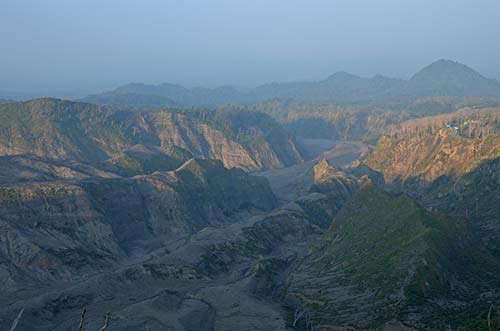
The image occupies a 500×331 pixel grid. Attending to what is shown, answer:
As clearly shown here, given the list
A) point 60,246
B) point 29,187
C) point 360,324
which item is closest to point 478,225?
point 360,324

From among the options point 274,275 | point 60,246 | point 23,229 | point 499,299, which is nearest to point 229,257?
point 274,275

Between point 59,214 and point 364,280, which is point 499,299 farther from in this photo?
point 59,214

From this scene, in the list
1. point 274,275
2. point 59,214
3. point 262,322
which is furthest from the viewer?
point 59,214

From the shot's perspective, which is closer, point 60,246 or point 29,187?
point 60,246

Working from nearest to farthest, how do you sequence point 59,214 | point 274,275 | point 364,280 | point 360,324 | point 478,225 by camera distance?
point 360,324 → point 364,280 → point 274,275 → point 478,225 → point 59,214

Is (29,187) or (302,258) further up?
(29,187)

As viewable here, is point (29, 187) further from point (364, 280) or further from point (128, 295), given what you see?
point (364, 280)
